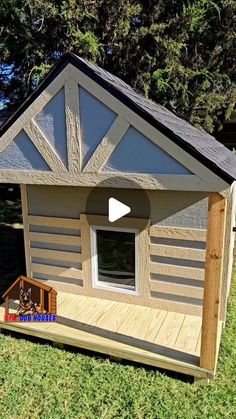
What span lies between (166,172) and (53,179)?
4.36 ft

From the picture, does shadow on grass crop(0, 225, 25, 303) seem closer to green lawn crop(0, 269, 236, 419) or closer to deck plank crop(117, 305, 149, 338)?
green lawn crop(0, 269, 236, 419)

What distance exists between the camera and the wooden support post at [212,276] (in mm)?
2980

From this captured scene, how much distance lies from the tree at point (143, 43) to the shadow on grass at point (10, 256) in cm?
437

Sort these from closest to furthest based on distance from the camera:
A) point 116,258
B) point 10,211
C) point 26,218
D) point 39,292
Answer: point 39,292
point 116,258
point 26,218
point 10,211

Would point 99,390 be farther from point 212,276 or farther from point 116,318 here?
point 212,276

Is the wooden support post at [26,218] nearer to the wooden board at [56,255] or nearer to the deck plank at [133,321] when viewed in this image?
the wooden board at [56,255]

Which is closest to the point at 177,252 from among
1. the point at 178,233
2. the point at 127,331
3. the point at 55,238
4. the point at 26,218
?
the point at 178,233

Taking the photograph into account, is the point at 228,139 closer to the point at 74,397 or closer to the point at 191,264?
the point at 191,264

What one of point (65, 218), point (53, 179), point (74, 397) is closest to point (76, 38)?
point (65, 218)

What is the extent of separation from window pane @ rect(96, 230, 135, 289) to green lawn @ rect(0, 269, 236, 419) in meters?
1.30

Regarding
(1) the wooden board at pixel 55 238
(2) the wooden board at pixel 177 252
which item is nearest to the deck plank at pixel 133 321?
(2) the wooden board at pixel 177 252

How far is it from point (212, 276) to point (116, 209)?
6.17ft

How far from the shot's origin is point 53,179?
362cm

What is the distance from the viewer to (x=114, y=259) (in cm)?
505
